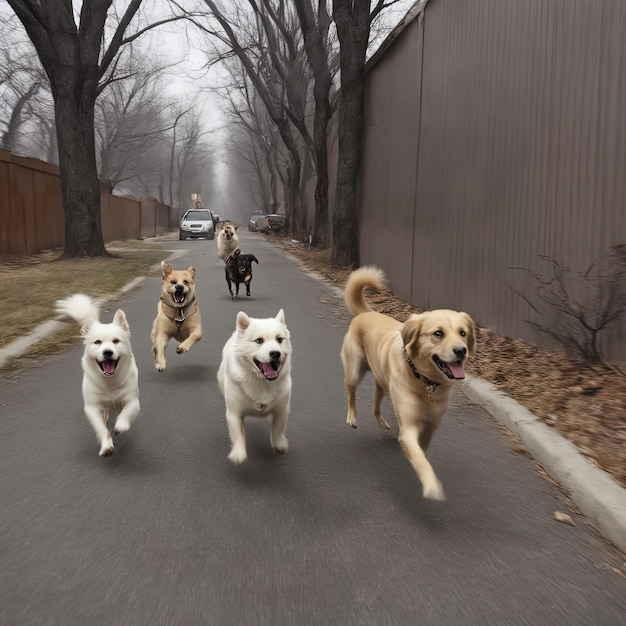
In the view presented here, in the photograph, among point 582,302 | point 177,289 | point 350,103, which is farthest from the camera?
point 350,103

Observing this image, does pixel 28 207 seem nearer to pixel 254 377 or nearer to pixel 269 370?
pixel 254 377

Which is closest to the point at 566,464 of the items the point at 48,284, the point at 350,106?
the point at 48,284

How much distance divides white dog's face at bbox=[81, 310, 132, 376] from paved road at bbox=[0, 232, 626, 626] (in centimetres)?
61

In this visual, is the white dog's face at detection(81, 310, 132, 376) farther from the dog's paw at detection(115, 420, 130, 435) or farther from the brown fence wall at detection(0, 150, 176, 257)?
the brown fence wall at detection(0, 150, 176, 257)

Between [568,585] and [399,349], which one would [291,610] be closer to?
[568,585]

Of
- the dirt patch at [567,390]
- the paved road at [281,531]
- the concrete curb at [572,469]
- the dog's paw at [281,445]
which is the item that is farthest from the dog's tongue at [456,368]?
the dog's paw at [281,445]

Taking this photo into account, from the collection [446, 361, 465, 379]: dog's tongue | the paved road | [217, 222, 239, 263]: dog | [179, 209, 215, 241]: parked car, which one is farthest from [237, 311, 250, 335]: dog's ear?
[179, 209, 215, 241]: parked car

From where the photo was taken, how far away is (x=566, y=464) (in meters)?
3.55

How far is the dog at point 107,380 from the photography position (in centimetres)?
381

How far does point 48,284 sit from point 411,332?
33.4 feet

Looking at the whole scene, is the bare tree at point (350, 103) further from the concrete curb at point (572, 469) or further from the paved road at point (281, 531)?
the paved road at point (281, 531)

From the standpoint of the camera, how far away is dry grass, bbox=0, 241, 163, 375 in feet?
24.8

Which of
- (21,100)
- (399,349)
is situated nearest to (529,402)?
(399,349)

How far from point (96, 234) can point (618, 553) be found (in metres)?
17.0
